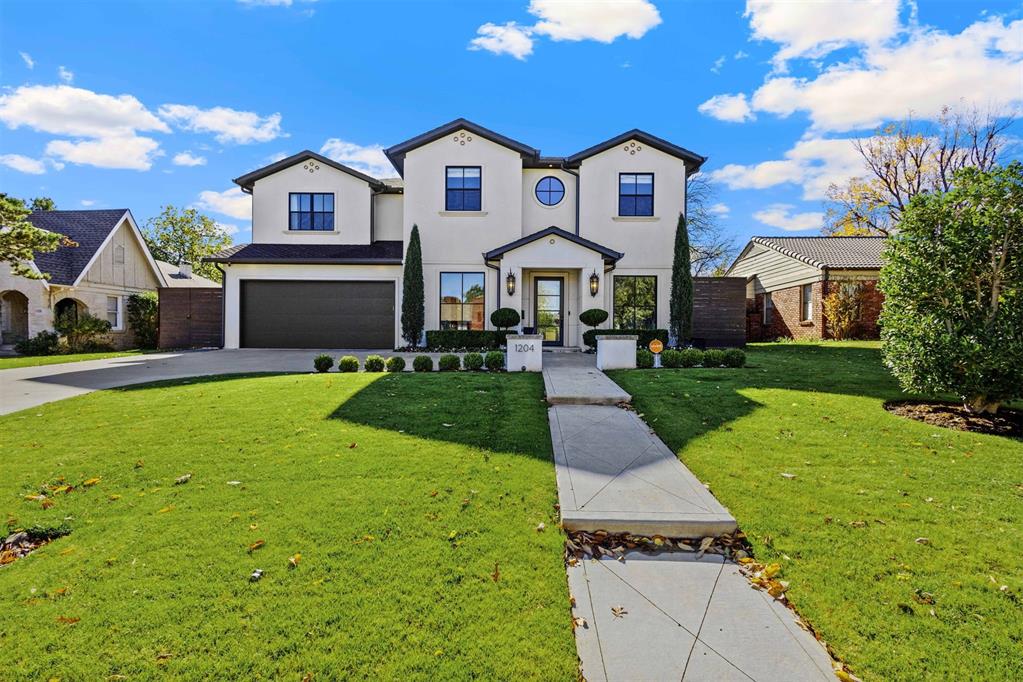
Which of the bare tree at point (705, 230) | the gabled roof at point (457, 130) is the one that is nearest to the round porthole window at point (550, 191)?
the gabled roof at point (457, 130)

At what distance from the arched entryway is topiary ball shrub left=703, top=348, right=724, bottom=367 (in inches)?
1004

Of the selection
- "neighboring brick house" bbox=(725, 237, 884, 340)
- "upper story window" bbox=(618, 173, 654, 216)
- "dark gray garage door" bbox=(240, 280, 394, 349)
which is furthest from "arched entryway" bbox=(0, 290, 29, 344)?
"neighboring brick house" bbox=(725, 237, 884, 340)

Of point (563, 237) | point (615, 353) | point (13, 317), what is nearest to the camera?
point (615, 353)

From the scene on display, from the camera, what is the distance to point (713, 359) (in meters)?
11.3

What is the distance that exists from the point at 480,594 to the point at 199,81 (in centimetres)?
1600

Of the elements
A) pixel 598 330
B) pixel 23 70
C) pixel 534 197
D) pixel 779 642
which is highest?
pixel 23 70

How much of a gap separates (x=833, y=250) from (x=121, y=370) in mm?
25931

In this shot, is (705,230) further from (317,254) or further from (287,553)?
(287,553)

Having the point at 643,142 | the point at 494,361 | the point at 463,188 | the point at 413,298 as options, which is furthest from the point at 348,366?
the point at 643,142

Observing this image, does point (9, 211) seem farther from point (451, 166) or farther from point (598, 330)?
point (598, 330)

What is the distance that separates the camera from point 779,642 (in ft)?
8.20

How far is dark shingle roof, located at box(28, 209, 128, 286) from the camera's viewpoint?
791 inches

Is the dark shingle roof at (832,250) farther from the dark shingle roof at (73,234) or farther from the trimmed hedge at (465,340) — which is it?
the dark shingle roof at (73,234)

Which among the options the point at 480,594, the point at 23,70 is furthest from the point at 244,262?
the point at 480,594
